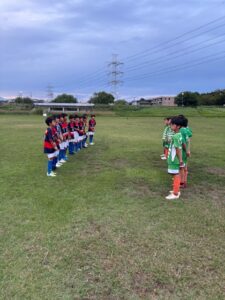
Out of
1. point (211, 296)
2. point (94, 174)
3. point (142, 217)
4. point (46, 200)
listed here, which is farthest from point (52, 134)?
point (211, 296)

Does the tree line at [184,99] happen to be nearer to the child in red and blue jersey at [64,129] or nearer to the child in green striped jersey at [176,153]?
the child in red and blue jersey at [64,129]

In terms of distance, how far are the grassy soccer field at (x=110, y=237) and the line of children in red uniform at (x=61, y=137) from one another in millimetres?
701

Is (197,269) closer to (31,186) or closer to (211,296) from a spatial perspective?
(211,296)

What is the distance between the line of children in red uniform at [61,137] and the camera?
28.4 ft

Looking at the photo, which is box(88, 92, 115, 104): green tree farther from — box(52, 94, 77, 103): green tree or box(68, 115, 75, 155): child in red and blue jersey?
box(68, 115, 75, 155): child in red and blue jersey

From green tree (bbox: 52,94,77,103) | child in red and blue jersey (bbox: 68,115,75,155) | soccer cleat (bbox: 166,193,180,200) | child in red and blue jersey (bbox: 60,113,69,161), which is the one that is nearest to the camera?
soccer cleat (bbox: 166,193,180,200)

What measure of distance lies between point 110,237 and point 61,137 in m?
6.12

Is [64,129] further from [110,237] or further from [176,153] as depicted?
[110,237]

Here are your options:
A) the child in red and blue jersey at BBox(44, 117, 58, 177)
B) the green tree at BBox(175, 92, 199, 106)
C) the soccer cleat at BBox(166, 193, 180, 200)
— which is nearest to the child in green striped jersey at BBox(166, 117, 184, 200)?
the soccer cleat at BBox(166, 193, 180, 200)

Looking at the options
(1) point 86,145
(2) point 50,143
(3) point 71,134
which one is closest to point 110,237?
(2) point 50,143

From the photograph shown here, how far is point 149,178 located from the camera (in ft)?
28.1

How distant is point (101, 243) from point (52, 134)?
479 cm

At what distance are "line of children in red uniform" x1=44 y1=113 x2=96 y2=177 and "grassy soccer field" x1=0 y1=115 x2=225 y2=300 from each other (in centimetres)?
70

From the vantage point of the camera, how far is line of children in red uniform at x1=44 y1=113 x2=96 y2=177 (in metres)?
8.66
